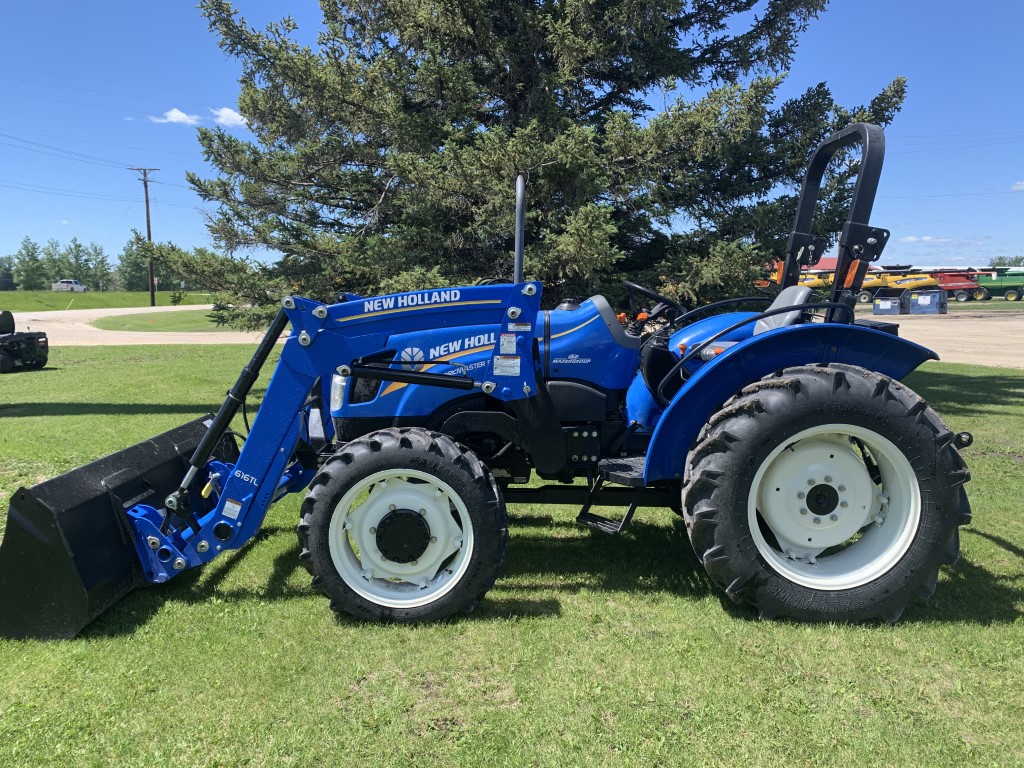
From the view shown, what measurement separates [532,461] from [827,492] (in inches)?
58.5

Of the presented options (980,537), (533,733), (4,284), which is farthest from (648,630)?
(4,284)

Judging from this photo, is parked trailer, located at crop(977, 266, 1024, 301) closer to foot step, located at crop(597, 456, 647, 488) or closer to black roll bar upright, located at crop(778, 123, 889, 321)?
black roll bar upright, located at crop(778, 123, 889, 321)

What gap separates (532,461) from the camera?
3.71 m

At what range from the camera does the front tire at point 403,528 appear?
3.19m

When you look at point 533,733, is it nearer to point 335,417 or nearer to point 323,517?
point 323,517

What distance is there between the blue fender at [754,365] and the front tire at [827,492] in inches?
5.4

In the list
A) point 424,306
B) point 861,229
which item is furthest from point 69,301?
point 861,229

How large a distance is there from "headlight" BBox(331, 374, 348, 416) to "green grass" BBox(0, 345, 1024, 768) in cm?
101

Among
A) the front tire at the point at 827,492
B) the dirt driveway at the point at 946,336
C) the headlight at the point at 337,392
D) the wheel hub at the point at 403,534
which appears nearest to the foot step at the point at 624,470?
the front tire at the point at 827,492

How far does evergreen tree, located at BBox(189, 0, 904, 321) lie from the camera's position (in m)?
8.15

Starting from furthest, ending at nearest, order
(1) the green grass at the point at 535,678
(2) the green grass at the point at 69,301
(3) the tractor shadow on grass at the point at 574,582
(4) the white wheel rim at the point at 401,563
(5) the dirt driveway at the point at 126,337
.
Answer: (2) the green grass at the point at 69,301 < (5) the dirt driveway at the point at 126,337 < (3) the tractor shadow on grass at the point at 574,582 < (4) the white wheel rim at the point at 401,563 < (1) the green grass at the point at 535,678

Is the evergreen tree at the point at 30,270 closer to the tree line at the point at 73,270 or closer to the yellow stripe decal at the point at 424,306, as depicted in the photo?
the tree line at the point at 73,270

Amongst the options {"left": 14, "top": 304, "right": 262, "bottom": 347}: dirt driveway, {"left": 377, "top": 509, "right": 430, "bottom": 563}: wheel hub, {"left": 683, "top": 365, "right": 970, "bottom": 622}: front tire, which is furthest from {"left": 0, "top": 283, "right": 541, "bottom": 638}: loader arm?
{"left": 14, "top": 304, "right": 262, "bottom": 347}: dirt driveway

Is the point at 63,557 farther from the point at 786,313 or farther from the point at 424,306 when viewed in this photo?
the point at 786,313
